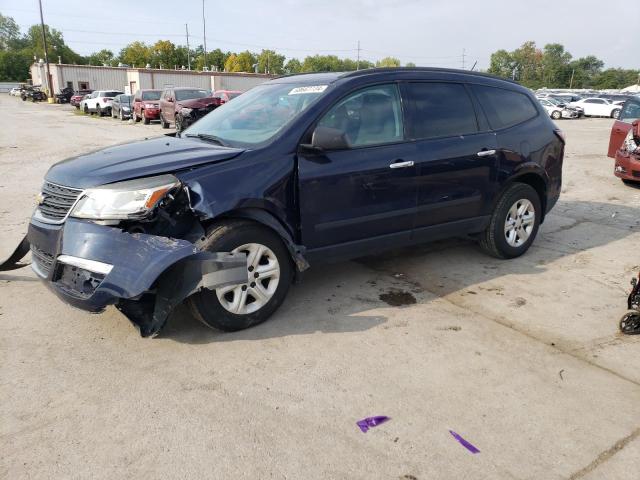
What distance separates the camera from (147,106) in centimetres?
2533

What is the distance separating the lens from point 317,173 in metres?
3.99

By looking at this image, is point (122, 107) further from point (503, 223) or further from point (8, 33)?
point (8, 33)

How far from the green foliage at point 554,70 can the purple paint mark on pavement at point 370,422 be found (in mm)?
113435

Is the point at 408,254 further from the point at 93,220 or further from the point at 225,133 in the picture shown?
the point at 93,220

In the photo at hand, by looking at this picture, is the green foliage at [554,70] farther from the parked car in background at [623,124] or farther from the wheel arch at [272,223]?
the wheel arch at [272,223]

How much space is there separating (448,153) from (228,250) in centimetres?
231

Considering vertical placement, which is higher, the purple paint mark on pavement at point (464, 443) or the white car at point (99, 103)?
the white car at point (99, 103)

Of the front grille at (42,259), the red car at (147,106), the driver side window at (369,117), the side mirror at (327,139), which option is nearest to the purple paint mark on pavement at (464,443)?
the side mirror at (327,139)

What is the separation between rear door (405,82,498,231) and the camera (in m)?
4.61

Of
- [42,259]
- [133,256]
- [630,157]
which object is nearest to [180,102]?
[630,157]

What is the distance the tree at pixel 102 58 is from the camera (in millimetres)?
124625

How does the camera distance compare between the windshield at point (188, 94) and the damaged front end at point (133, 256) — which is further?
the windshield at point (188, 94)

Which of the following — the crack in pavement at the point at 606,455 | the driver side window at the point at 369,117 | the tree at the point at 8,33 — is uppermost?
the tree at the point at 8,33

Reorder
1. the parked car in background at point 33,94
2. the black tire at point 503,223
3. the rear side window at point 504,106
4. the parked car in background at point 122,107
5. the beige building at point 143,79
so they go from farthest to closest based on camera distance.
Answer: the parked car in background at point 33,94 → the beige building at point 143,79 → the parked car in background at point 122,107 → the black tire at point 503,223 → the rear side window at point 504,106
